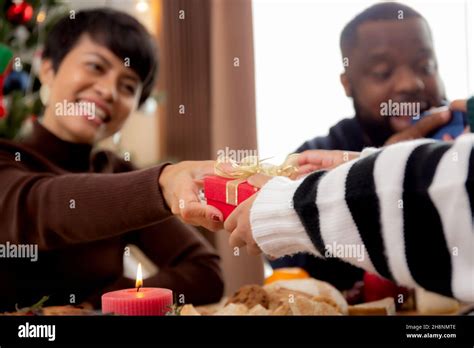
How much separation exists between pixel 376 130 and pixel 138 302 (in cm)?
45

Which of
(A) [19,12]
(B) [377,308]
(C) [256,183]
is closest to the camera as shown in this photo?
(C) [256,183]

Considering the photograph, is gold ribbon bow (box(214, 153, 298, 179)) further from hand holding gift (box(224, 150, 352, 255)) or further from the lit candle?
the lit candle

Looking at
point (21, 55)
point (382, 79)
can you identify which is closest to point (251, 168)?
point (382, 79)

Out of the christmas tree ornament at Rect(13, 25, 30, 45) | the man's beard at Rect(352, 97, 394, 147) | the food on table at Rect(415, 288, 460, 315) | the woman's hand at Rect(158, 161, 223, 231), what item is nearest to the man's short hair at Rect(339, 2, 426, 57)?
the man's beard at Rect(352, 97, 394, 147)

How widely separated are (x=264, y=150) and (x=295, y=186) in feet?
0.83

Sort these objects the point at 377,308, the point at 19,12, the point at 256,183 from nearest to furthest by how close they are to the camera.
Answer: the point at 256,183 → the point at 377,308 → the point at 19,12

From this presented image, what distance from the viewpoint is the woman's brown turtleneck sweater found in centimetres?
96

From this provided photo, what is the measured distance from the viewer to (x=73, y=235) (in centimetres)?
97

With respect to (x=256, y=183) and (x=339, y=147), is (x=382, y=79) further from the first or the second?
(x=256, y=183)

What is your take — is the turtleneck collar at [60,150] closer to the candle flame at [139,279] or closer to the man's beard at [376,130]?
the candle flame at [139,279]

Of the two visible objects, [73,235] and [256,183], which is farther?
[73,235]
